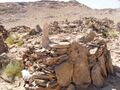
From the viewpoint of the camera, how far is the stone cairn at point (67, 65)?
9.37 m

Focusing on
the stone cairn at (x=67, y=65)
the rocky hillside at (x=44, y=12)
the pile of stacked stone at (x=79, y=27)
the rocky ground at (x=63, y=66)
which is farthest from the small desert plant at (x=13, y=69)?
the rocky hillside at (x=44, y=12)

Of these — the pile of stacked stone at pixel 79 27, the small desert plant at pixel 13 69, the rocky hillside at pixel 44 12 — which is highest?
the pile of stacked stone at pixel 79 27

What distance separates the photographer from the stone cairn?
937cm

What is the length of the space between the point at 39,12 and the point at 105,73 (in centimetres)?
3651

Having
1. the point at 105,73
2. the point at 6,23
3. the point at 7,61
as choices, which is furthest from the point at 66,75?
the point at 6,23

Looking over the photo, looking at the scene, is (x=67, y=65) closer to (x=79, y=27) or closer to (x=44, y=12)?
(x=79, y=27)

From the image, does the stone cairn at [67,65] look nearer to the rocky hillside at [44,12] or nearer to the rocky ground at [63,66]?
the rocky ground at [63,66]

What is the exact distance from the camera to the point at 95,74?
10.1 meters

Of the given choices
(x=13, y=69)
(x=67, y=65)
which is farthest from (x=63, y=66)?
(x=13, y=69)

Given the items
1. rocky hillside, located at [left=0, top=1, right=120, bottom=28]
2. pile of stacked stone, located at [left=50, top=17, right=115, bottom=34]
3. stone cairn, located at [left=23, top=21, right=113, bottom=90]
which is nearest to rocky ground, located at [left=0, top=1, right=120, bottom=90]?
stone cairn, located at [left=23, top=21, right=113, bottom=90]

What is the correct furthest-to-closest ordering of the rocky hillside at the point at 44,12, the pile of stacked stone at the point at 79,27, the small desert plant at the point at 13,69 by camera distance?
the rocky hillside at the point at 44,12, the pile of stacked stone at the point at 79,27, the small desert plant at the point at 13,69

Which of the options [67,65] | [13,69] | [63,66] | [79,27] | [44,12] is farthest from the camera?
[44,12]

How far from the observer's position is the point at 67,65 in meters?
9.58

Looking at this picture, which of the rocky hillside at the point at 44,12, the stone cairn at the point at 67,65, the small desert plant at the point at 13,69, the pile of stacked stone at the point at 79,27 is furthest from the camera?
the rocky hillside at the point at 44,12
